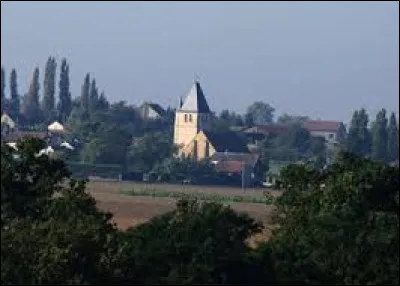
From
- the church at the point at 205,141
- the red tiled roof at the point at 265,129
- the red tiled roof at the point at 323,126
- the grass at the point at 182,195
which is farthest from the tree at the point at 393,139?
the grass at the point at 182,195

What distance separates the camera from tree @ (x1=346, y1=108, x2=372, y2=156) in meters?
108

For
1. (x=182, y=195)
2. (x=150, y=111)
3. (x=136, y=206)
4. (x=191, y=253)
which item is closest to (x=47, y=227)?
(x=191, y=253)

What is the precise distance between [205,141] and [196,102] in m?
11.3

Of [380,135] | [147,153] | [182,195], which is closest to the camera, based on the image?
[182,195]

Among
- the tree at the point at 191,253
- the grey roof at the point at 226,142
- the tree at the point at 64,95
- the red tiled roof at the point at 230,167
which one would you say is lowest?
the tree at the point at 191,253

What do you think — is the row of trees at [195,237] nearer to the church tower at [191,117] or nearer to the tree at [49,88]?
the church tower at [191,117]

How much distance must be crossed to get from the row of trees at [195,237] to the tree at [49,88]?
10823cm

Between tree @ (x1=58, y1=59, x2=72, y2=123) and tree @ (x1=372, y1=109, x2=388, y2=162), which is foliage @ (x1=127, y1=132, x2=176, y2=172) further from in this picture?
tree @ (x1=58, y1=59, x2=72, y2=123)

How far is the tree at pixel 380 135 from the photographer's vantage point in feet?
349

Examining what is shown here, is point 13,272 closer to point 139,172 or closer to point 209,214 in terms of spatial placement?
point 209,214

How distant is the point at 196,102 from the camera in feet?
395

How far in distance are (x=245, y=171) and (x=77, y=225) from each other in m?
72.2

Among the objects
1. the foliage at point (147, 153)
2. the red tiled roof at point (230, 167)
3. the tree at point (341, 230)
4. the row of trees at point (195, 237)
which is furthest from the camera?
the foliage at point (147, 153)

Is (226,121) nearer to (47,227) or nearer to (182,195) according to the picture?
(182,195)
